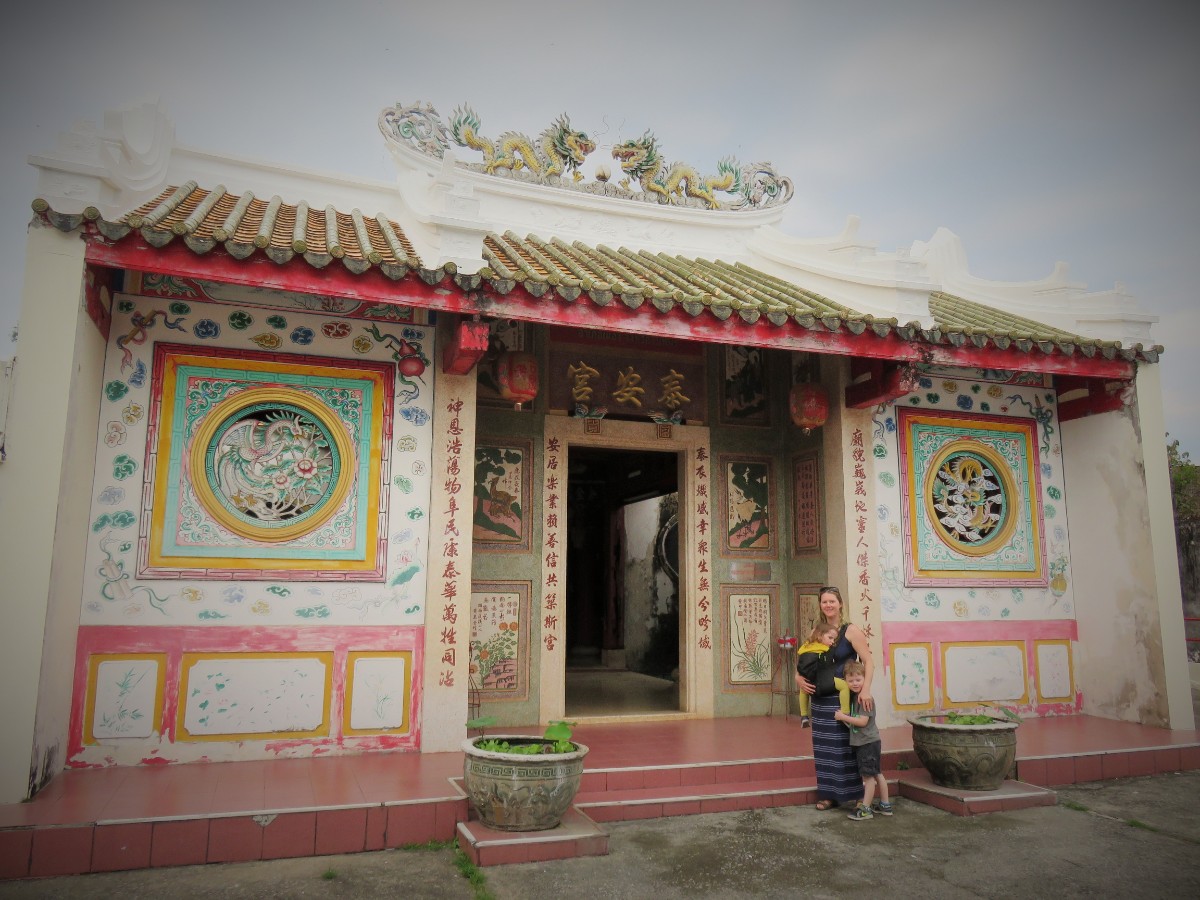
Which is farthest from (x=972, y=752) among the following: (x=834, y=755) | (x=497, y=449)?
(x=497, y=449)

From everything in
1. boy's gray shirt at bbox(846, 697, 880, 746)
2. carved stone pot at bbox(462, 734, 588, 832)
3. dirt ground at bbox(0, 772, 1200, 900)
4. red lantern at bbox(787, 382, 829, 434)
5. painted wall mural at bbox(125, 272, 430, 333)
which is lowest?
dirt ground at bbox(0, 772, 1200, 900)

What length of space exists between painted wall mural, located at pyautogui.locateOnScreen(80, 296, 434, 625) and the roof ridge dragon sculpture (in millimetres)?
2756

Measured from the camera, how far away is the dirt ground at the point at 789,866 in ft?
11.5

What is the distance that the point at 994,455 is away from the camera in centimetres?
712

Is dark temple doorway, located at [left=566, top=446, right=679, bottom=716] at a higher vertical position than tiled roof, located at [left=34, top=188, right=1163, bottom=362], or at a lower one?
lower

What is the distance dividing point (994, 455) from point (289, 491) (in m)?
5.59

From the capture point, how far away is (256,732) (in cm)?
500

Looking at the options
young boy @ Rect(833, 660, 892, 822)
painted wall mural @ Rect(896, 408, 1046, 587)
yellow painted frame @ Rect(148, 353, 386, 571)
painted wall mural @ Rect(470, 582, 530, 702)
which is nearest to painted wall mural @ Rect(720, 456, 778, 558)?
Result: painted wall mural @ Rect(896, 408, 1046, 587)

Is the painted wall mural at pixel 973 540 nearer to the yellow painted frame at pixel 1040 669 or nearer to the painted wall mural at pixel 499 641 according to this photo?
the yellow painted frame at pixel 1040 669

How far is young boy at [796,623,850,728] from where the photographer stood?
183 inches

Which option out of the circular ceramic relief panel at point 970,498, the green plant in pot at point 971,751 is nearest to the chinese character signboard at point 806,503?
the circular ceramic relief panel at point 970,498

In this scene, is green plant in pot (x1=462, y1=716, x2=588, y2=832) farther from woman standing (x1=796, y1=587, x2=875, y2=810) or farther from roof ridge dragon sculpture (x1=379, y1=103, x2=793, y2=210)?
roof ridge dragon sculpture (x1=379, y1=103, x2=793, y2=210)

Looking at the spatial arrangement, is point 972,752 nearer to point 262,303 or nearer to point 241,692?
point 241,692

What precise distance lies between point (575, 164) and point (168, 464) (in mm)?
4755
